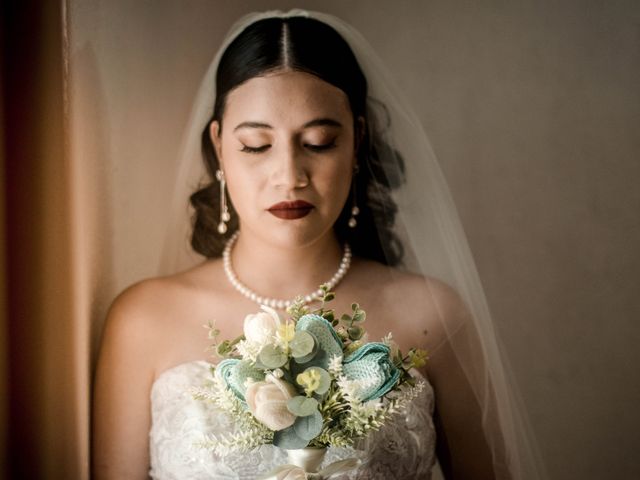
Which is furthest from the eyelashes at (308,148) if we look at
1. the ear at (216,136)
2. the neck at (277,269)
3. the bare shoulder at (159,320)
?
the bare shoulder at (159,320)

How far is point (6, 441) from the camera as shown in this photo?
1135mm

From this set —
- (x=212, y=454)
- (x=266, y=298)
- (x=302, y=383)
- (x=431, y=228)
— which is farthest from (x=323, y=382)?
(x=431, y=228)

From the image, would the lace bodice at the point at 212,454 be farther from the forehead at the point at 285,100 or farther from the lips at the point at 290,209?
the forehead at the point at 285,100

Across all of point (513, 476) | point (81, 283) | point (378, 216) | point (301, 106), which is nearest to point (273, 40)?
point (301, 106)

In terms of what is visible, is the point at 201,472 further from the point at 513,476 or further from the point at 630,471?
the point at 630,471

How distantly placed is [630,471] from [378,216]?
2.93 feet

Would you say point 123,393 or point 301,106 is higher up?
point 301,106

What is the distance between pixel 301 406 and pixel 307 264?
0.59 m

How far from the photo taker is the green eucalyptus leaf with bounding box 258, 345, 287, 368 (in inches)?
39.9

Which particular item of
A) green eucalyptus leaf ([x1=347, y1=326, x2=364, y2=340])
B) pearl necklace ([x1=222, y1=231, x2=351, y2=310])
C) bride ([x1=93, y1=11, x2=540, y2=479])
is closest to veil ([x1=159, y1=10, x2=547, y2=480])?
bride ([x1=93, y1=11, x2=540, y2=479])

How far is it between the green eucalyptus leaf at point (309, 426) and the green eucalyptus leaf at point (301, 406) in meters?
0.02

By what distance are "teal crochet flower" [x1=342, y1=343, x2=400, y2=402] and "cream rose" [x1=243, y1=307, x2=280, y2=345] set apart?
124 millimetres

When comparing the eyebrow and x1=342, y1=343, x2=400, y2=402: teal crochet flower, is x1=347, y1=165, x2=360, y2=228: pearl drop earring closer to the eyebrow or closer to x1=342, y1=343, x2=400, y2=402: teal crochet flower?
the eyebrow

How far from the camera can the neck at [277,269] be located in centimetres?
154
